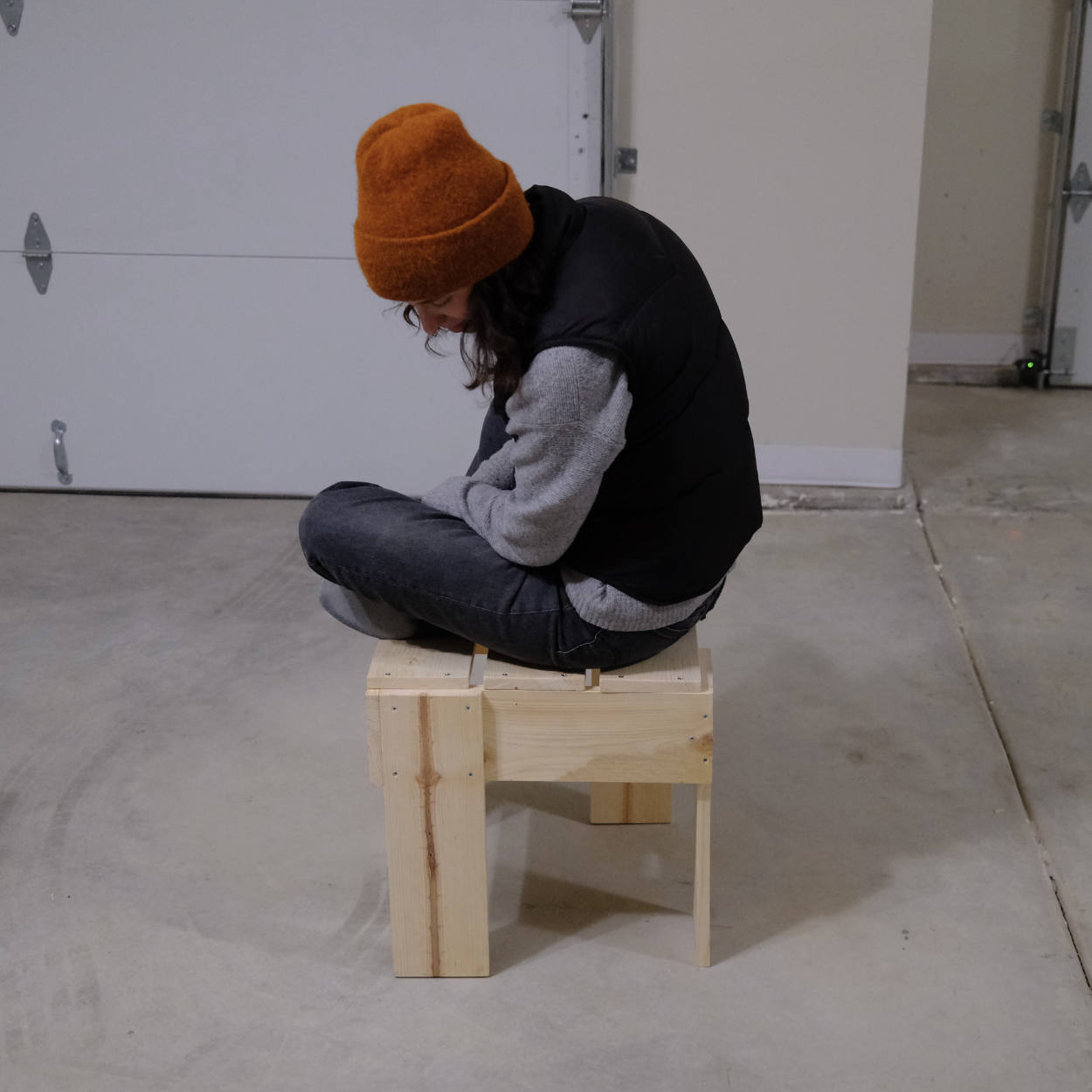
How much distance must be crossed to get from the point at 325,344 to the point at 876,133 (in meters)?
1.59

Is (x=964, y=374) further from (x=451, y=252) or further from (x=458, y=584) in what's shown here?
(x=451, y=252)

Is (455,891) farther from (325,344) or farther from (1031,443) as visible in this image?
(1031,443)

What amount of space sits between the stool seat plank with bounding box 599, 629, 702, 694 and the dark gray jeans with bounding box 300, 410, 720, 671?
0.02 metres

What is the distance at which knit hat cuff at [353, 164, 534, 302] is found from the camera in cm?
146

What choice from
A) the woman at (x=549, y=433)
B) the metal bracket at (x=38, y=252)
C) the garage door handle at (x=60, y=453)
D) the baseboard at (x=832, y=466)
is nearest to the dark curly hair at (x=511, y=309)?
the woman at (x=549, y=433)

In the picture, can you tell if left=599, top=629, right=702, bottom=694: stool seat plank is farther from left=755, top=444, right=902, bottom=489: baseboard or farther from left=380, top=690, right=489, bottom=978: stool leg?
left=755, top=444, right=902, bottom=489: baseboard

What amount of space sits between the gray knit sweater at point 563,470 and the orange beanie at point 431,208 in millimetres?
143

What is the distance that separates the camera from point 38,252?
363cm

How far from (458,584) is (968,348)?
145 inches

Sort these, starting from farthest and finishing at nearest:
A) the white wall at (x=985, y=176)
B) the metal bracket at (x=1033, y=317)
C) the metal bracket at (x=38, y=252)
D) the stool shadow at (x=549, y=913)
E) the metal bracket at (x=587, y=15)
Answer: the metal bracket at (x=1033, y=317), the white wall at (x=985, y=176), the metal bracket at (x=38, y=252), the metal bracket at (x=587, y=15), the stool shadow at (x=549, y=913)

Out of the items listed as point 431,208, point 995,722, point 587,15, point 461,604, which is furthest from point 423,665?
point 587,15

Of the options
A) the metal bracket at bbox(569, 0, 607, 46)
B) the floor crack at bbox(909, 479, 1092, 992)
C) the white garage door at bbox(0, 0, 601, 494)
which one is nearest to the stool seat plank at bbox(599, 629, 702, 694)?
the floor crack at bbox(909, 479, 1092, 992)

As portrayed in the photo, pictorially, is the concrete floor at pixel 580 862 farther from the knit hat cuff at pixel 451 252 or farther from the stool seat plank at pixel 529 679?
the knit hat cuff at pixel 451 252

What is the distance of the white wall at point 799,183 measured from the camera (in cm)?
333
